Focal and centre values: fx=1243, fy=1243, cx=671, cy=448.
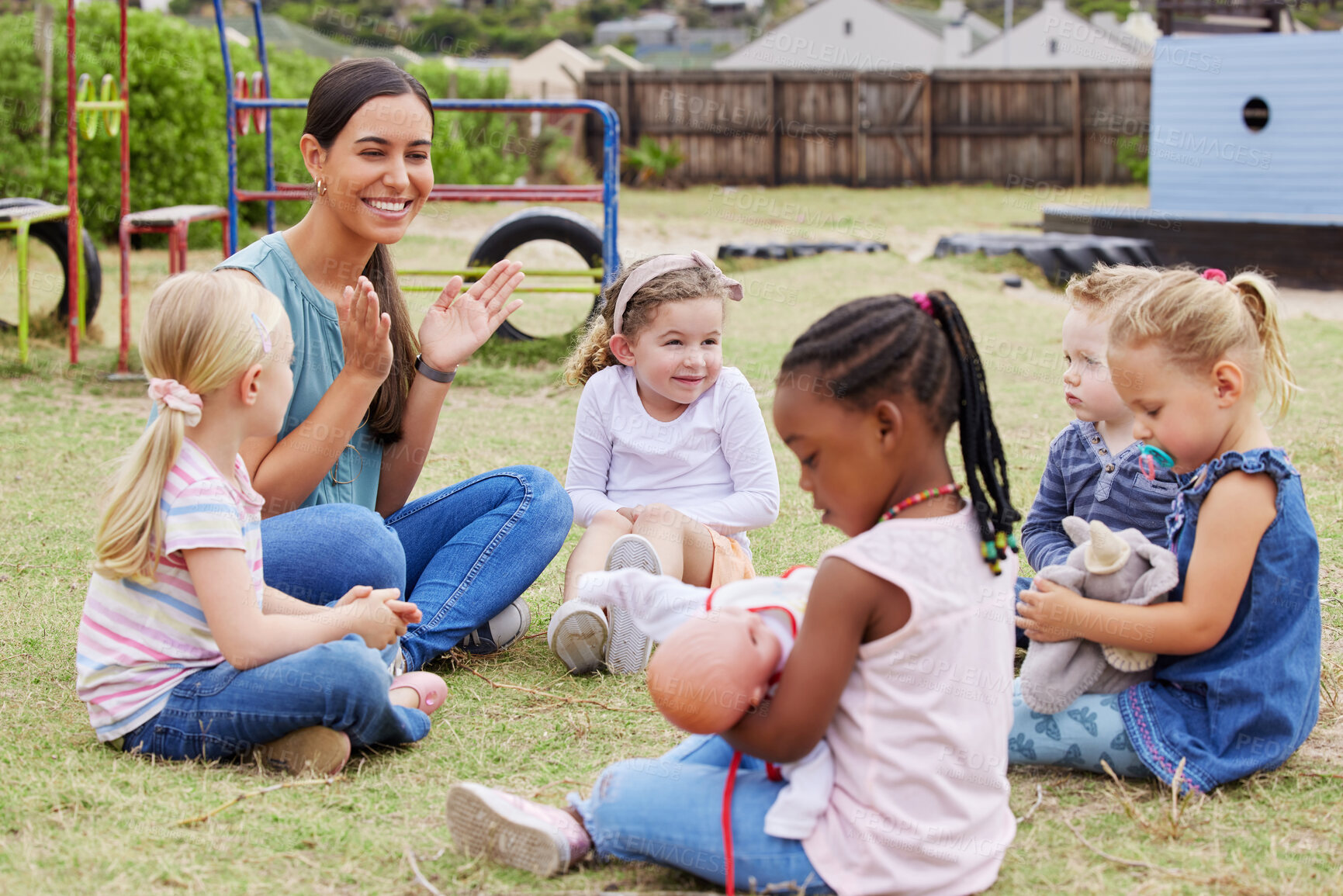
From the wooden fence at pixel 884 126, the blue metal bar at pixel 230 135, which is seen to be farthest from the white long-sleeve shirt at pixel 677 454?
the wooden fence at pixel 884 126

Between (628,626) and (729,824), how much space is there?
3.61 feet

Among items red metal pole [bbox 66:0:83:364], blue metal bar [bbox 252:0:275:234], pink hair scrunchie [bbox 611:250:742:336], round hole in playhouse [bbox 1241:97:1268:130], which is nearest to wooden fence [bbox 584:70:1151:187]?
round hole in playhouse [bbox 1241:97:1268:130]

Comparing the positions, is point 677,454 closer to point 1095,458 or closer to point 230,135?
point 1095,458

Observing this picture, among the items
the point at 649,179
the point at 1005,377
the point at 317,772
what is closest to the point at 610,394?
the point at 317,772

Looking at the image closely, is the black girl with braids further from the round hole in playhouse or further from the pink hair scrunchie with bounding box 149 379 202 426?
the round hole in playhouse

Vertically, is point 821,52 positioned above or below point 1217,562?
above

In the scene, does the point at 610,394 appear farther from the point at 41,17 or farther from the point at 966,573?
the point at 41,17

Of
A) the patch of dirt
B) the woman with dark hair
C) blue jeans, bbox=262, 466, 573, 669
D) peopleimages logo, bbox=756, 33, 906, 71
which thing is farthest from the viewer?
peopleimages logo, bbox=756, 33, 906, 71

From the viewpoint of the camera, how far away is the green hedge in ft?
39.0

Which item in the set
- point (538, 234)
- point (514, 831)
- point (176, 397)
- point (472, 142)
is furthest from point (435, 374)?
point (472, 142)

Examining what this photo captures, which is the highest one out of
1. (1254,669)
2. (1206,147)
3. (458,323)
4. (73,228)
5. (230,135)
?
(1206,147)

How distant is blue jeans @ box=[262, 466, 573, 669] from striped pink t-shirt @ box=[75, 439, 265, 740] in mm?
223

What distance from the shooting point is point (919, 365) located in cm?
171

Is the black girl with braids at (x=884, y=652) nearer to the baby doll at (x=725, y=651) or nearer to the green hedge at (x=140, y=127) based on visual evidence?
the baby doll at (x=725, y=651)
